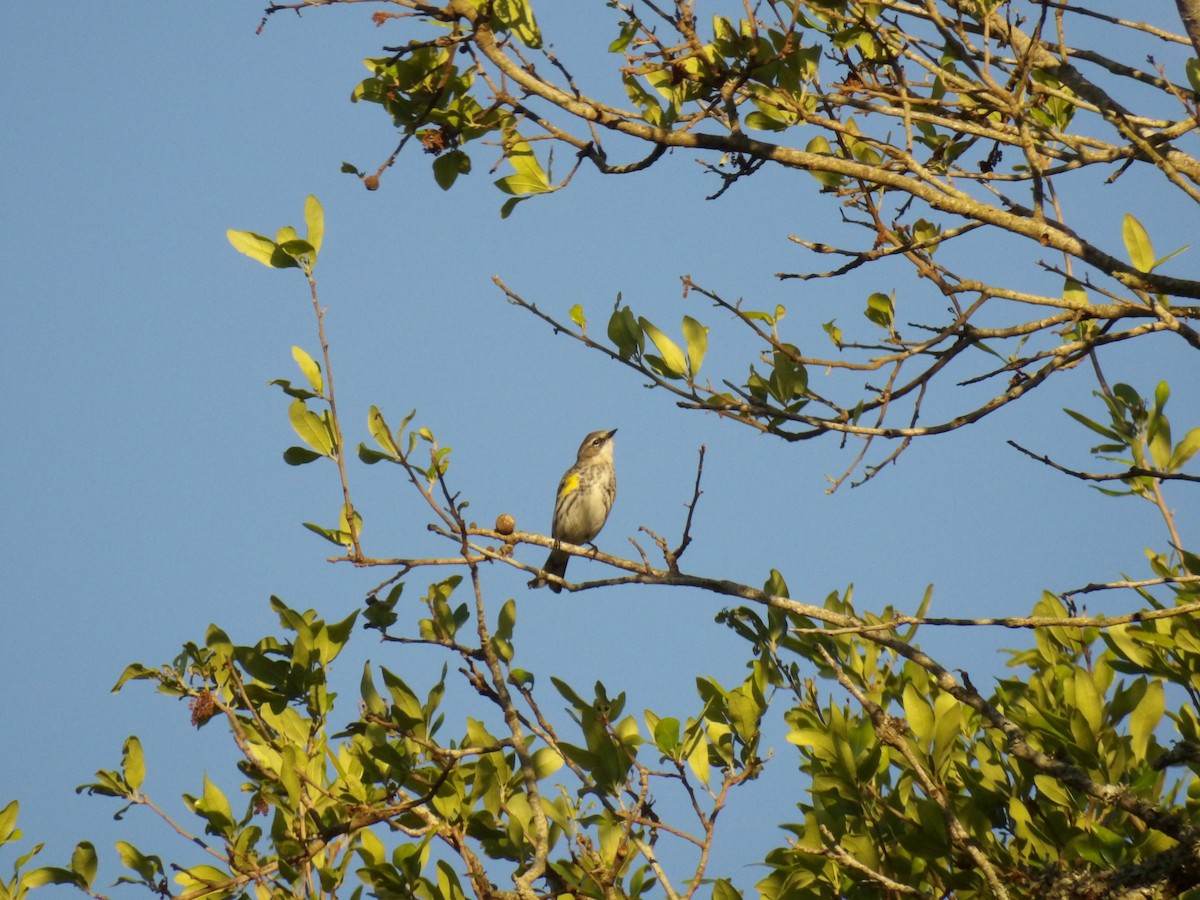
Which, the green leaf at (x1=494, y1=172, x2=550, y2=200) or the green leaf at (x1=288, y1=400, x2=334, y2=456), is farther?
the green leaf at (x1=494, y1=172, x2=550, y2=200)

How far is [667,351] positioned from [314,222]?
1420 millimetres

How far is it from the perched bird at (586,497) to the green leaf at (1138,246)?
26.7 ft

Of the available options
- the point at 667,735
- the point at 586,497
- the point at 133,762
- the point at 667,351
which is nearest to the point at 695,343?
the point at 667,351

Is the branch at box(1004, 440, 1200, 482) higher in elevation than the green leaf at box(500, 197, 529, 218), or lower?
lower

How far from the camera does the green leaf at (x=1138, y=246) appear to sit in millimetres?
4695

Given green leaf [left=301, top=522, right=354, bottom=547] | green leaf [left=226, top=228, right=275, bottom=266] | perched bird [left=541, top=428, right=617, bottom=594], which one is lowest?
green leaf [left=301, top=522, right=354, bottom=547]

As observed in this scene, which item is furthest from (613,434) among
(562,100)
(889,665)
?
(562,100)

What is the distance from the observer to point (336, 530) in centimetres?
482

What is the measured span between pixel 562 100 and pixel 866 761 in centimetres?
261

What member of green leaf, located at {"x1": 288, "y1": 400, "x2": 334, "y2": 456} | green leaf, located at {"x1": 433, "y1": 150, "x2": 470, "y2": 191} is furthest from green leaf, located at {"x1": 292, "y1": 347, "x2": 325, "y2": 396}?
green leaf, located at {"x1": 433, "y1": 150, "x2": 470, "y2": 191}

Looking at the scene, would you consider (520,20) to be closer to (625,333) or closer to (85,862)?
(625,333)

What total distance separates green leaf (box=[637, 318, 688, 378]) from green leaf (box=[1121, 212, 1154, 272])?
1.78m

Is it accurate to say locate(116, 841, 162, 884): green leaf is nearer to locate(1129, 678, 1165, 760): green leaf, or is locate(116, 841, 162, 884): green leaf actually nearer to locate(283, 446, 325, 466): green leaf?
locate(283, 446, 325, 466): green leaf

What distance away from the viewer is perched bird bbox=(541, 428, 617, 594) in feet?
41.4
